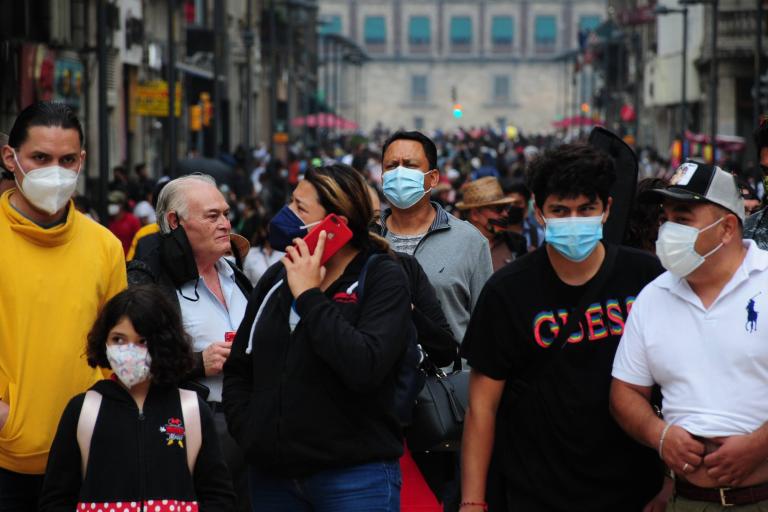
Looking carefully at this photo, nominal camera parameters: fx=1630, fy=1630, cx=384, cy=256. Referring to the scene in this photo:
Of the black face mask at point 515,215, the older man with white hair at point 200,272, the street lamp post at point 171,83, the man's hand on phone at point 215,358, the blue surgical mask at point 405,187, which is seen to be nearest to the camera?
the man's hand on phone at point 215,358

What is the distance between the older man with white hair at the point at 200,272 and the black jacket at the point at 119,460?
1207 millimetres

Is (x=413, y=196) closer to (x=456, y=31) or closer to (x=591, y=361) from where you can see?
(x=591, y=361)

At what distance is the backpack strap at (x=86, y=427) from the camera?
494 cm

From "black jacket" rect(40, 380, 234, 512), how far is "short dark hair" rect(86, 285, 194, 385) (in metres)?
0.11

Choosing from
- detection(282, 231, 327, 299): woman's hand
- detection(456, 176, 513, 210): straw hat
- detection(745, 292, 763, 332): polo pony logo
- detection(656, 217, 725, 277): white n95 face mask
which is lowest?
detection(456, 176, 513, 210): straw hat

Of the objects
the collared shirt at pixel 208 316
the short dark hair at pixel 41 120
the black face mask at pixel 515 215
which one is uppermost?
the short dark hair at pixel 41 120

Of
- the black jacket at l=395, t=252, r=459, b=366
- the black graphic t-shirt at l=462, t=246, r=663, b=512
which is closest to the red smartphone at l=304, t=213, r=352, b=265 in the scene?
the black graphic t-shirt at l=462, t=246, r=663, b=512

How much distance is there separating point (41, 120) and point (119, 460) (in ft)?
4.16

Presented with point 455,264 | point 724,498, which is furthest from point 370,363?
point 455,264

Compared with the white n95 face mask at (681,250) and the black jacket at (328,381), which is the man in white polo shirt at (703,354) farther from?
the black jacket at (328,381)

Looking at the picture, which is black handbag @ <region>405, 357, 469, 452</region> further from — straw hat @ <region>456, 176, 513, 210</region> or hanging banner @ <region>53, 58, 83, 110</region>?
hanging banner @ <region>53, 58, 83, 110</region>

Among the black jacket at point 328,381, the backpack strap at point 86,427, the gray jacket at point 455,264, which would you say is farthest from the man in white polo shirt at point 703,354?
the gray jacket at point 455,264

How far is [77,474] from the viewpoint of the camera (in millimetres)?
4969

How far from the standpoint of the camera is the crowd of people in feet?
15.8
